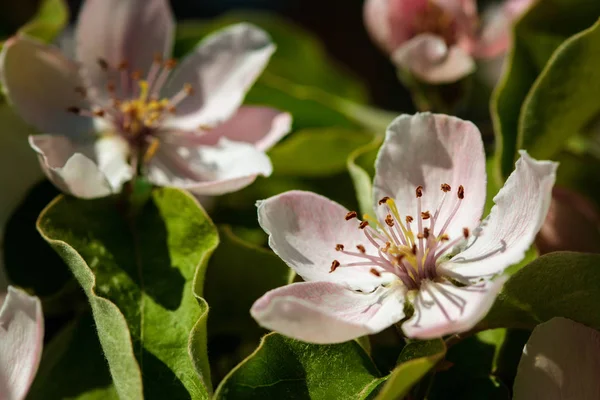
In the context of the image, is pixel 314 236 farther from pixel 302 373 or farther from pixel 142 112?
pixel 142 112

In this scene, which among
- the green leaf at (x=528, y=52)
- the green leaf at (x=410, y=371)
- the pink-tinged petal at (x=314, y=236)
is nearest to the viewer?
the green leaf at (x=410, y=371)

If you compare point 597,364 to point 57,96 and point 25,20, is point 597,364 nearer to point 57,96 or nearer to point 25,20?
point 57,96

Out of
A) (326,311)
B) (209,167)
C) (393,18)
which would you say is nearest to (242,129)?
(209,167)

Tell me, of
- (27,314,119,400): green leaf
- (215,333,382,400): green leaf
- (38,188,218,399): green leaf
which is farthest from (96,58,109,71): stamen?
(215,333,382,400): green leaf

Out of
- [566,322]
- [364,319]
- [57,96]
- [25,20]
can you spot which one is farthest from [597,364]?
[25,20]

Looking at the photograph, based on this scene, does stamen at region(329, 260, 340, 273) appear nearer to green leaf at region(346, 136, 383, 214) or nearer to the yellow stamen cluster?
green leaf at region(346, 136, 383, 214)

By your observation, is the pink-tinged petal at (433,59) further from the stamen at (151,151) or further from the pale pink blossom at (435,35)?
the stamen at (151,151)

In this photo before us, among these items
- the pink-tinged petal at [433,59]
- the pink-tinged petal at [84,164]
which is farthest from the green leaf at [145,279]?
the pink-tinged petal at [433,59]
